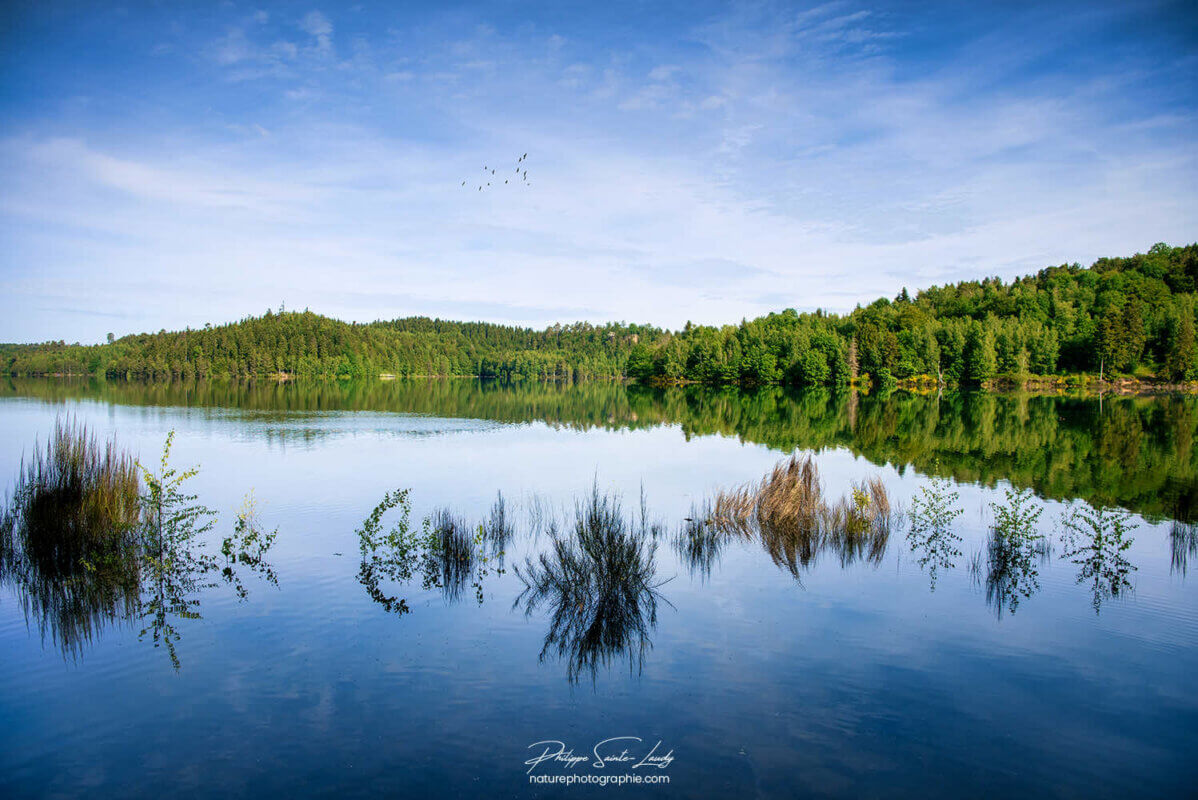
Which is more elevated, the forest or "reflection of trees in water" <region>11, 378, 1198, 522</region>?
the forest

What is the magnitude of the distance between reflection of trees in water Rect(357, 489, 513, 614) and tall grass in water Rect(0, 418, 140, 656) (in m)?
3.39

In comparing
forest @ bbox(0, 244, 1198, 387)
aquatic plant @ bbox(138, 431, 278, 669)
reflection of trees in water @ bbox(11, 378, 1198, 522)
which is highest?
forest @ bbox(0, 244, 1198, 387)

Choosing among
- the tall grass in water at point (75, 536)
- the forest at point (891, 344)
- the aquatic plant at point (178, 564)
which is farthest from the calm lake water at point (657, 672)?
the forest at point (891, 344)

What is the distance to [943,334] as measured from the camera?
10731 centimetres

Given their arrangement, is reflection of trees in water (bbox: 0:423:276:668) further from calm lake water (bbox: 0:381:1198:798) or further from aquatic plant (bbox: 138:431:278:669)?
calm lake water (bbox: 0:381:1198:798)

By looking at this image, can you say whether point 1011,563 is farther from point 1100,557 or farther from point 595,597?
point 595,597

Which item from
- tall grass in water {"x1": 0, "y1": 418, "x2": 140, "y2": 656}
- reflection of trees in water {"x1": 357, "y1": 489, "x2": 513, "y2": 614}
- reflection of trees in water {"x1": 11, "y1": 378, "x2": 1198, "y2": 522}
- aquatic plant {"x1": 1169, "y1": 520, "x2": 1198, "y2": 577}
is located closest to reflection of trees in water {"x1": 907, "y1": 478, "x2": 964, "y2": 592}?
aquatic plant {"x1": 1169, "y1": 520, "x2": 1198, "y2": 577}

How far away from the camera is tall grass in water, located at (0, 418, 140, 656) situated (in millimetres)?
10078

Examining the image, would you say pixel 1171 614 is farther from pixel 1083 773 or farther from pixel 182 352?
pixel 182 352

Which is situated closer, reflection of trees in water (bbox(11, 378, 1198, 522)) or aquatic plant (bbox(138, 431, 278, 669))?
aquatic plant (bbox(138, 431, 278, 669))

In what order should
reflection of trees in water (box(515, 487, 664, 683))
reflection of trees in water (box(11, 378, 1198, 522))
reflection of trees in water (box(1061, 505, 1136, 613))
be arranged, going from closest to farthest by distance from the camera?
1. reflection of trees in water (box(515, 487, 664, 683))
2. reflection of trees in water (box(1061, 505, 1136, 613))
3. reflection of trees in water (box(11, 378, 1198, 522))

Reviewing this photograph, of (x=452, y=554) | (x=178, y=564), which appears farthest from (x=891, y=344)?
(x=178, y=564)

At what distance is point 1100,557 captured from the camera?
12180 millimetres

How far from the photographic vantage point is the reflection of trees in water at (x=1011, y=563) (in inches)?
411
